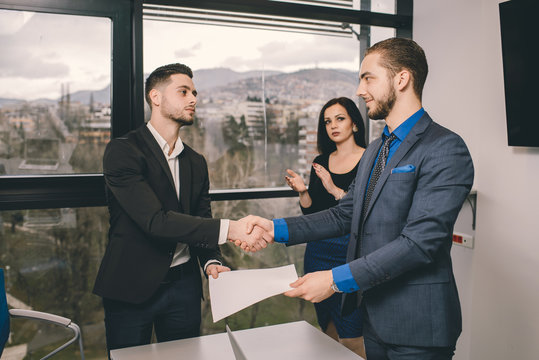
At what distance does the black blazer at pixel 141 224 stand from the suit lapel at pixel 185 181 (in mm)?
54

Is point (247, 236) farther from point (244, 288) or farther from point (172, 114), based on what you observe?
point (172, 114)

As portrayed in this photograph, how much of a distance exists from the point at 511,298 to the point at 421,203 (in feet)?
4.72

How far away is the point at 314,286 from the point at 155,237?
0.76 meters

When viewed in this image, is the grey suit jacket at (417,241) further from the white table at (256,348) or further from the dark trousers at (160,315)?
the dark trousers at (160,315)

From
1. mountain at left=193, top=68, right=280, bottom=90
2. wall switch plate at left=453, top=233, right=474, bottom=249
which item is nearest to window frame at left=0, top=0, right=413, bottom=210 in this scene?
mountain at left=193, top=68, right=280, bottom=90

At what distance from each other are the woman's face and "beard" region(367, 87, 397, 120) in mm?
979

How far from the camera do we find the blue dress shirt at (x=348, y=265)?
1.43 metres

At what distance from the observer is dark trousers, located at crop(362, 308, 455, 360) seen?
4.69 feet

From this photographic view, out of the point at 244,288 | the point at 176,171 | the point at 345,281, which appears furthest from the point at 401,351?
the point at 176,171

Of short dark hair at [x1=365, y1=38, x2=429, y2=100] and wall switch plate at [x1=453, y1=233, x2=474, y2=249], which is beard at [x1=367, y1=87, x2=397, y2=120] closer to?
short dark hair at [x1=365, y1=38, x2=429, y2=100]

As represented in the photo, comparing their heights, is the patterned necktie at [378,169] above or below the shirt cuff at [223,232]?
above

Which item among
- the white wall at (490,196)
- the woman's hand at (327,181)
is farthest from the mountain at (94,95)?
the white wall at (490,196)

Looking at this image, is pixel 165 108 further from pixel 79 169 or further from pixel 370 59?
pixel 370 59

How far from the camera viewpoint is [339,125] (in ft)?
8.64
